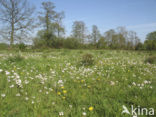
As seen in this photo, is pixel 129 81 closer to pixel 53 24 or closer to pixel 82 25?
pixel 53 24

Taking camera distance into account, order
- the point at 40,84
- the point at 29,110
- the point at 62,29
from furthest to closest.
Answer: the point at 62,29 → the point at 40,84 → the point at 29,110

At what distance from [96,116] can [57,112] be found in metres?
0.75

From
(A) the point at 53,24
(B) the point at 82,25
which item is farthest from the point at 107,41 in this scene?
(A) the point at 53,24

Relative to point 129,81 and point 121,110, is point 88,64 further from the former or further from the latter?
point 121,110

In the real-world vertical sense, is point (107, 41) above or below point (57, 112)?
above

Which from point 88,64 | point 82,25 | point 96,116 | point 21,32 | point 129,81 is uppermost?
point 82,25

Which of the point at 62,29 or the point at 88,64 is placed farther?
the point at 62,29

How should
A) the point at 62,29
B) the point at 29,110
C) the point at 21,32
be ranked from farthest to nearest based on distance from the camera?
the point at 62,29
the point at 21,32
the point at 29,110

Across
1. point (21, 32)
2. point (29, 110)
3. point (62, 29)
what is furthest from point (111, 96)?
point (62, 29)

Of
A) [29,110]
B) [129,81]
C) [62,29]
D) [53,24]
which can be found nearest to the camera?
[29,110]

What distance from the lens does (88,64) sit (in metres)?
5.68

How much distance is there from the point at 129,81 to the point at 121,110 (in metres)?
1.75

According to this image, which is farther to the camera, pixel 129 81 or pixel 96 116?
pixel 129 81

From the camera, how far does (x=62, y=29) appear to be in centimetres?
3372
